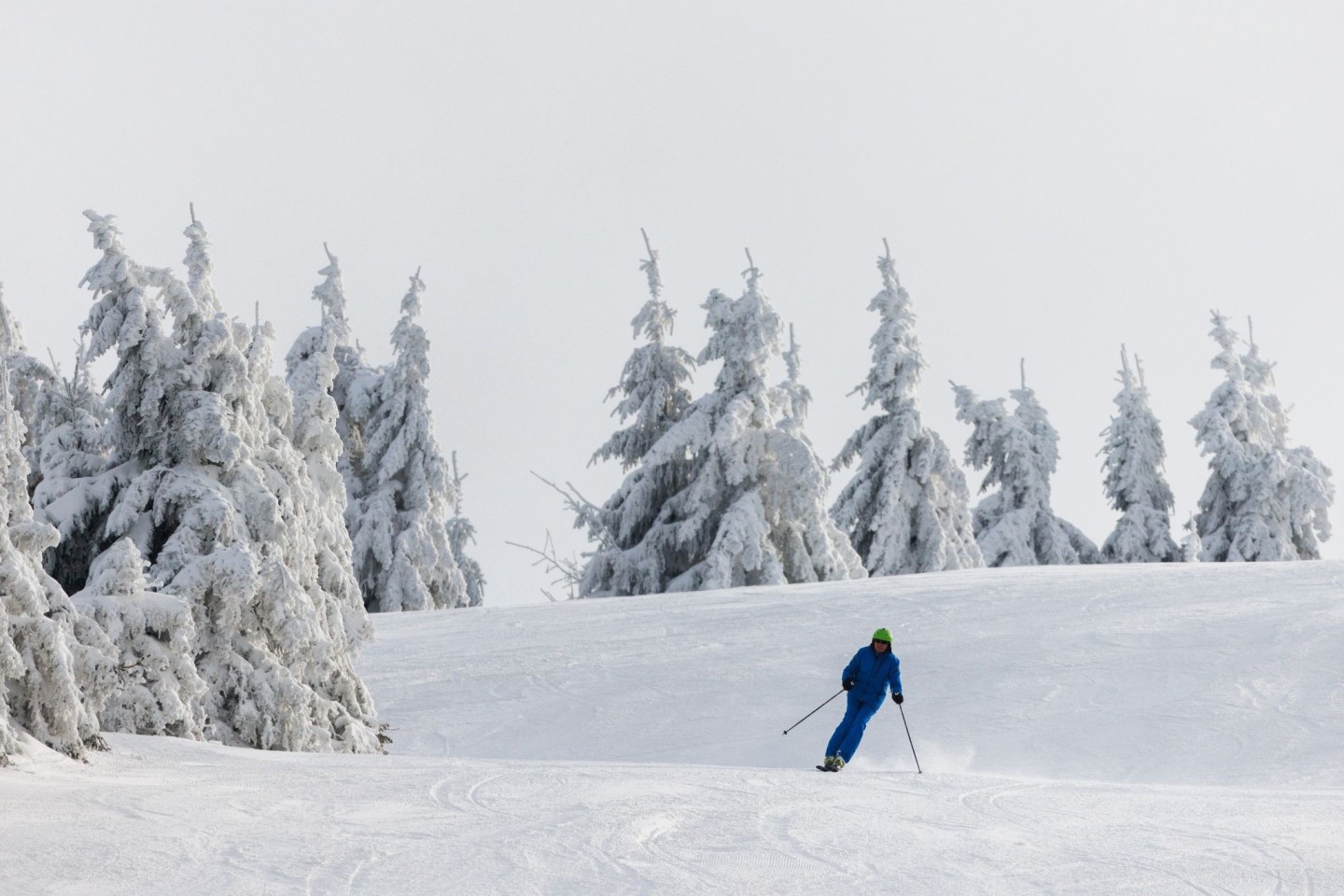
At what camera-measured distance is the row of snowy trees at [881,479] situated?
31.2 meters

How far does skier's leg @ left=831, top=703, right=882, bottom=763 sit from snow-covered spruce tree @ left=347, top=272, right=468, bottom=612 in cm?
2484

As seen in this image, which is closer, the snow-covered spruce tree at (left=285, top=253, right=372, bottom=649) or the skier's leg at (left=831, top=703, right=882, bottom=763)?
the skier's leg at (left=831, top=703, right=882, bottom=763)

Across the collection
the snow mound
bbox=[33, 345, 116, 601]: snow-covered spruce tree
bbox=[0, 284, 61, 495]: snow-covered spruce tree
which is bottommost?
the snow mound

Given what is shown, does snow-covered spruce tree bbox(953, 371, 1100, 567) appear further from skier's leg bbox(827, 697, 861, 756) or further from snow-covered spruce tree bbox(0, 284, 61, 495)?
skier's leg bbox(827, 697, 861, 756)

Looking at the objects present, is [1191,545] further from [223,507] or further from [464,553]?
[223,507]

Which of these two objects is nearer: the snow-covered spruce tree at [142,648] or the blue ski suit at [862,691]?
the blue ski suit at [862,691]

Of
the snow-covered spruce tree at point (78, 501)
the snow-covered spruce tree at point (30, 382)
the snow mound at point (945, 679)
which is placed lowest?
the snow mound at point (945, 679)

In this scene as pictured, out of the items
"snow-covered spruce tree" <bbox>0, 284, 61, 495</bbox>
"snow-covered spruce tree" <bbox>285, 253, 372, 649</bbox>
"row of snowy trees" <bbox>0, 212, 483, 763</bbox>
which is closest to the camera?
"row of snowy trees" <bbox>0, 212, 483, 763</bbox>

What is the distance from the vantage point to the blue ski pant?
11.6 m

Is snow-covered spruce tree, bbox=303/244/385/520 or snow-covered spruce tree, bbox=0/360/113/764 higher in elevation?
snow-covered spruce tree, bbox=303/244/385/520

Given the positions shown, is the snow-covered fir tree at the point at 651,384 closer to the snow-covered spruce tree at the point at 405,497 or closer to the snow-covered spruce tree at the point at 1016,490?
the snow-covered spruce tree at the point at 405,497

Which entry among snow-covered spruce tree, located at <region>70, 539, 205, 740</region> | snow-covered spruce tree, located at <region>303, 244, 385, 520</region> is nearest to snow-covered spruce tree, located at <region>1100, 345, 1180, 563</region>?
snow-covered spruce tree, located at <region>303, 244, 385, 520</region>

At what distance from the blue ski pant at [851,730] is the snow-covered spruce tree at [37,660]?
19.6ft

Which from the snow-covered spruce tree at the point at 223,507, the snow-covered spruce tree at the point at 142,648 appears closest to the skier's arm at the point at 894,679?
the snow-covered spruce tree at the point at 223,507
